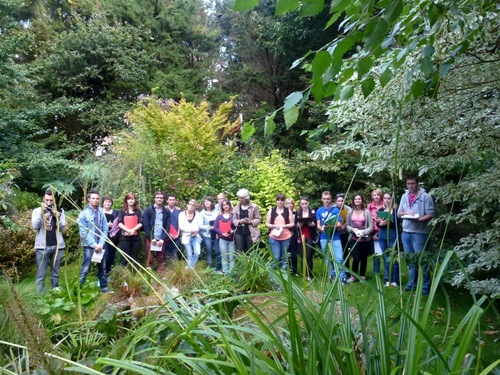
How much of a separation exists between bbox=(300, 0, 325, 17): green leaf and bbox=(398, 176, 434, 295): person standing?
4.49 meters

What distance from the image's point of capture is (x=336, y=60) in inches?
57.7

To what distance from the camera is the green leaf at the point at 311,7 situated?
138 cm

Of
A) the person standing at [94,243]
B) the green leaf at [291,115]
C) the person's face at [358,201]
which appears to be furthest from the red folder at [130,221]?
the green leaf at [291,115]

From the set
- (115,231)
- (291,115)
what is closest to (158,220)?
(115,231)

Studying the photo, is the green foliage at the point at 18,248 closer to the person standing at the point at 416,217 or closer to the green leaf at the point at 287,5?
the person standing at the point at 416,217

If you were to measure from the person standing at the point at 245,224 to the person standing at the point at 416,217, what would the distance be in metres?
2.54

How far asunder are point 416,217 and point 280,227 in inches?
90.0

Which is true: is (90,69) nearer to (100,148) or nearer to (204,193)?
(100,148)

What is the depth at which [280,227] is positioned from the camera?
6.73 meters

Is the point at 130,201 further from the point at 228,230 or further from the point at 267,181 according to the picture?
the point at 267,181

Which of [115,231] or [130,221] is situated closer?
[115,231]

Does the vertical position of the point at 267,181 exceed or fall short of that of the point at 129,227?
it exceeds it

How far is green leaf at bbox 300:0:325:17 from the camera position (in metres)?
1.38

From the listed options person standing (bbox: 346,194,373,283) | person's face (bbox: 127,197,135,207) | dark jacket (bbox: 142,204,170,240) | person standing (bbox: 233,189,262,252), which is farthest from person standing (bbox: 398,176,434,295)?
person's face (bbox: 127,197,135,207)
